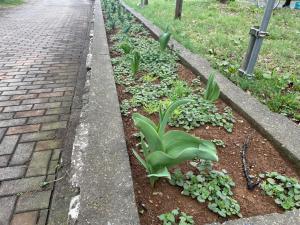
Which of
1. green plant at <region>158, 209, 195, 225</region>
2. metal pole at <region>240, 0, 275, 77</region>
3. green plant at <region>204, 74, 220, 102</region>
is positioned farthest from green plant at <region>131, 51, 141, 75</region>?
green plant at <region>158, 209, 195, 225</region>

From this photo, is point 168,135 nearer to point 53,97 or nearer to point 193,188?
point 193,188

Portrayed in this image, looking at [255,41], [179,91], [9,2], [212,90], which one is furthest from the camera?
[9,2]

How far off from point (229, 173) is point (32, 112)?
2.10m

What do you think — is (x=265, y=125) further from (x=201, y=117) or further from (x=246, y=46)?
(x=246, y=46)

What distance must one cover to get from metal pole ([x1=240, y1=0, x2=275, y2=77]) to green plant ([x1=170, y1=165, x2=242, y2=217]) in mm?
1607

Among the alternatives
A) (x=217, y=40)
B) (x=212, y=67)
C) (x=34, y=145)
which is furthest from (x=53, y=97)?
(x=217, y=40)

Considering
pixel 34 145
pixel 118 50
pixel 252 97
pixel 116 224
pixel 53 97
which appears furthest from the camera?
pixel 118 50

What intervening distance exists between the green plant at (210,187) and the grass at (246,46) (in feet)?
3.60

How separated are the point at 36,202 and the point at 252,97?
201cm

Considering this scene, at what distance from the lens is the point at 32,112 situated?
2.86 m

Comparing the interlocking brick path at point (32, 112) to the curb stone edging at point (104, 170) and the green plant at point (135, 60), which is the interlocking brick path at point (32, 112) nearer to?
the curb stone edging at point (104, 170)

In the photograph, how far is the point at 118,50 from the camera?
4.21 m

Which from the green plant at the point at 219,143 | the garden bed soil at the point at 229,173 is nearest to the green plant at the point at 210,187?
the garden bed soil at the point at 229,173

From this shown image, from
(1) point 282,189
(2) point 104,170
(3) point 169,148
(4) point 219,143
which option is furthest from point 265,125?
(2) point 104,170
